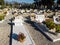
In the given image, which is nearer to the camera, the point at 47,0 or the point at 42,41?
the point at 42,41

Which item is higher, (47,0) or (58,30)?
(58,30)

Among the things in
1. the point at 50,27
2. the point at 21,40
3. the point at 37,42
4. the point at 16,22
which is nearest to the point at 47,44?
the point at 37,42

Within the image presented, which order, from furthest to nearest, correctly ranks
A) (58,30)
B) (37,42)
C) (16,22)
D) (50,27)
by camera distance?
(16,22) < (50,27) < (58,30) < (37,42)

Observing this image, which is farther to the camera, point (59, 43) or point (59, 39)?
point (59, 39)

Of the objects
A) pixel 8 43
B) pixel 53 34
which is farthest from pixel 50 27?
pixel 8 43

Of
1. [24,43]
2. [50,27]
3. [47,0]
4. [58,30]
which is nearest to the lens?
[24,43]

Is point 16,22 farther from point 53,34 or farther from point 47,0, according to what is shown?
point 47,0

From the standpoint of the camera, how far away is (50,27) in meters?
13.8

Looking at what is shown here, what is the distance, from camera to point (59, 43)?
1090cm

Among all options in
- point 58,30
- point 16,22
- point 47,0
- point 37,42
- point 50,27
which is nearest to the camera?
point 37,42

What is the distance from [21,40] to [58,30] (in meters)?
3.29

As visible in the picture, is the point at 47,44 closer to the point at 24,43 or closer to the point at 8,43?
the point at 24,43

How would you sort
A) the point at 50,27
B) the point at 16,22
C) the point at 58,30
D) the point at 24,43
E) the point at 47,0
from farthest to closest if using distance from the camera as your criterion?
the point at 47,0
the point at 16,22
the point at 50,27
the point at 58,30
the point at 24,43

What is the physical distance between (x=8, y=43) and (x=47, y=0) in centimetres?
4475
